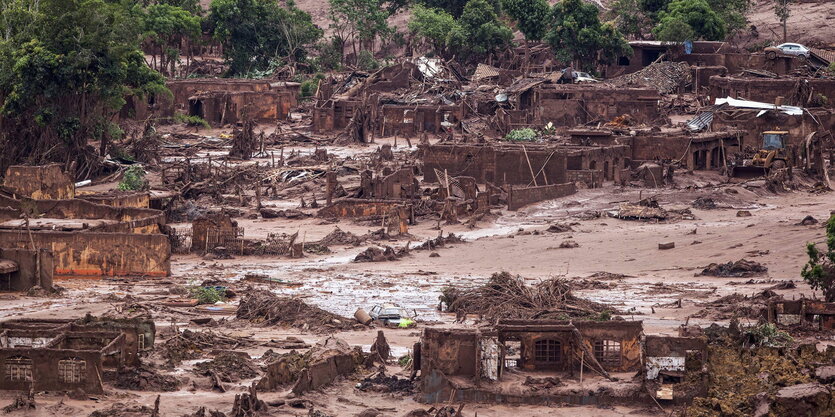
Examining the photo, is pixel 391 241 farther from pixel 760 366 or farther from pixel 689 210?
pixel 760 366

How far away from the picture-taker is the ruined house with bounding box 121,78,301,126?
6550 centimetres

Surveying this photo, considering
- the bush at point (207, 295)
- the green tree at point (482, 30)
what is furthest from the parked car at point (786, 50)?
the bush at point (207, 295)

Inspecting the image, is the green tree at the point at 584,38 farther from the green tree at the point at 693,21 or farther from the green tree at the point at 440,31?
the green tree at the point at 440,31

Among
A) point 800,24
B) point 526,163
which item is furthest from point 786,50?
point 526,163

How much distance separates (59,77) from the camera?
50.0m

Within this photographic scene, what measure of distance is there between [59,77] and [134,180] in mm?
4982

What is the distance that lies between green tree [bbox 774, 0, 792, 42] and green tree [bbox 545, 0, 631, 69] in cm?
1049

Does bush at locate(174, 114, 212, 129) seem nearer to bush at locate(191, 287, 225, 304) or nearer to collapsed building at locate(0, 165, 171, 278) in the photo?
collapsed building at locate(0, 165, 171, 278)

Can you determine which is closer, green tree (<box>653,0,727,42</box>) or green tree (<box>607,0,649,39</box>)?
green tree (<box>653,0,727,42</box>)

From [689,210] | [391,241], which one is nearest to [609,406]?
[391,241]

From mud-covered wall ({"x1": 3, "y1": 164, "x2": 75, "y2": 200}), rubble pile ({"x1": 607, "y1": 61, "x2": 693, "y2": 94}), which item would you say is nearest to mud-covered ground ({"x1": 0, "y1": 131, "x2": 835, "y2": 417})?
mud-covered wall ({"x1": 3, "y1": 164, "x2": 75, "y2": 200})

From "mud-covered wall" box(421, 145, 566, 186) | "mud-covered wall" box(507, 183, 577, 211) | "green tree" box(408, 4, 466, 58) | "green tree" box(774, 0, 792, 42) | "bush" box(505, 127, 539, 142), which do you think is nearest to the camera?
"mud-covered wall" box(507, 183, 577, 211)

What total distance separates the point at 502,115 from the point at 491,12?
700 inches

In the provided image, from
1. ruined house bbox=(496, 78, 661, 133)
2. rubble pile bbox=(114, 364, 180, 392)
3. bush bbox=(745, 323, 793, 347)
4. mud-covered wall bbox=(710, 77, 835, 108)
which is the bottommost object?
rubble pile bbox=(114, 364, 180, 392)
